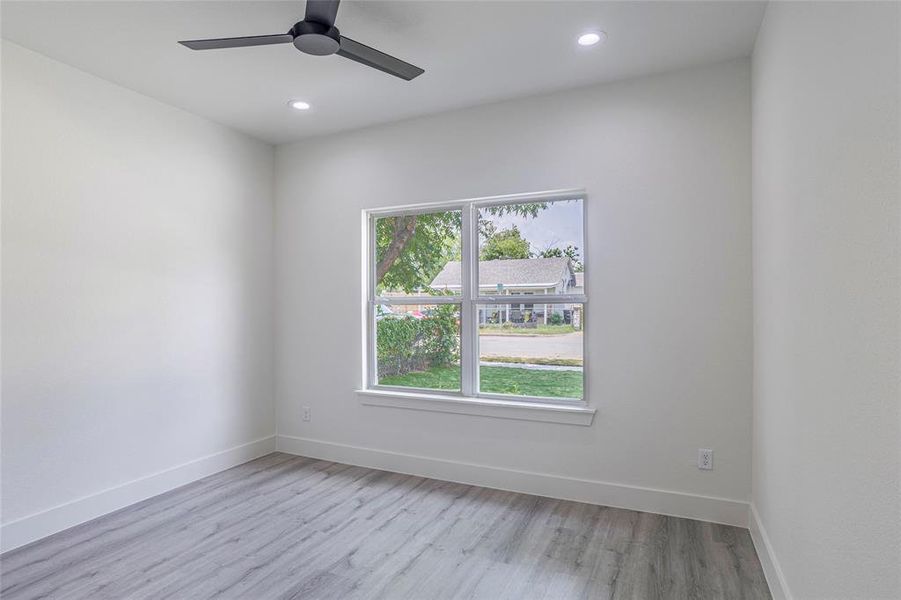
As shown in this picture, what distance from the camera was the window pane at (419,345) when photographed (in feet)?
12.2

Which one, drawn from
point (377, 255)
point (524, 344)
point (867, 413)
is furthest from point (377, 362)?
point (867, 413)

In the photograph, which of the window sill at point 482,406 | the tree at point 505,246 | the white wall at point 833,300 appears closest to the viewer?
the white wall at point 833,300

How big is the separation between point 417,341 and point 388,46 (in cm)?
208

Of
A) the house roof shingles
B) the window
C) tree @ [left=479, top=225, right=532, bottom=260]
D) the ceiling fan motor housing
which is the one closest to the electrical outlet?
the window

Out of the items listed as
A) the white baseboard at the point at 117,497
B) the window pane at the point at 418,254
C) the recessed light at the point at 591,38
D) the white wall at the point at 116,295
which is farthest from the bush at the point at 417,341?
the recessed light at the point at 591,38

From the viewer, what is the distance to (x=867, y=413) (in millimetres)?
1194

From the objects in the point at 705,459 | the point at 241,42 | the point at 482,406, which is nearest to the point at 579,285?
the point at 482,406

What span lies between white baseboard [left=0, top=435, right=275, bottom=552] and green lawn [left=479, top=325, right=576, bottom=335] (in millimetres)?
2203

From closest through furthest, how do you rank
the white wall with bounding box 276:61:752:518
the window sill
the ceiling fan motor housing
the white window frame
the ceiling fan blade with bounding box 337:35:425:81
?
the ceiling fan motor housing → the ceiling fan blade with bounding box 337:35:425:81 → the white wall with bounding box 276:61:752:518 → the window sill → the white window frame

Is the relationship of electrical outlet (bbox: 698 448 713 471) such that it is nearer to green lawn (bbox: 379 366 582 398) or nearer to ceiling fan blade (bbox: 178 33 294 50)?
green lawn (bbox: 379 366 582 398)

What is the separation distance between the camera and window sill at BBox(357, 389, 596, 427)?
3.20 meters

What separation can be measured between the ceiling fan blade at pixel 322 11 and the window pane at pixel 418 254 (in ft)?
5.85

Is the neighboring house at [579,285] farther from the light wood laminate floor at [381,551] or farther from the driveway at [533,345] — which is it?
the light wood laminate floor at [381,551]

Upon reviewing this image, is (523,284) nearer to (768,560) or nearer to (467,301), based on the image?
(467,301)
